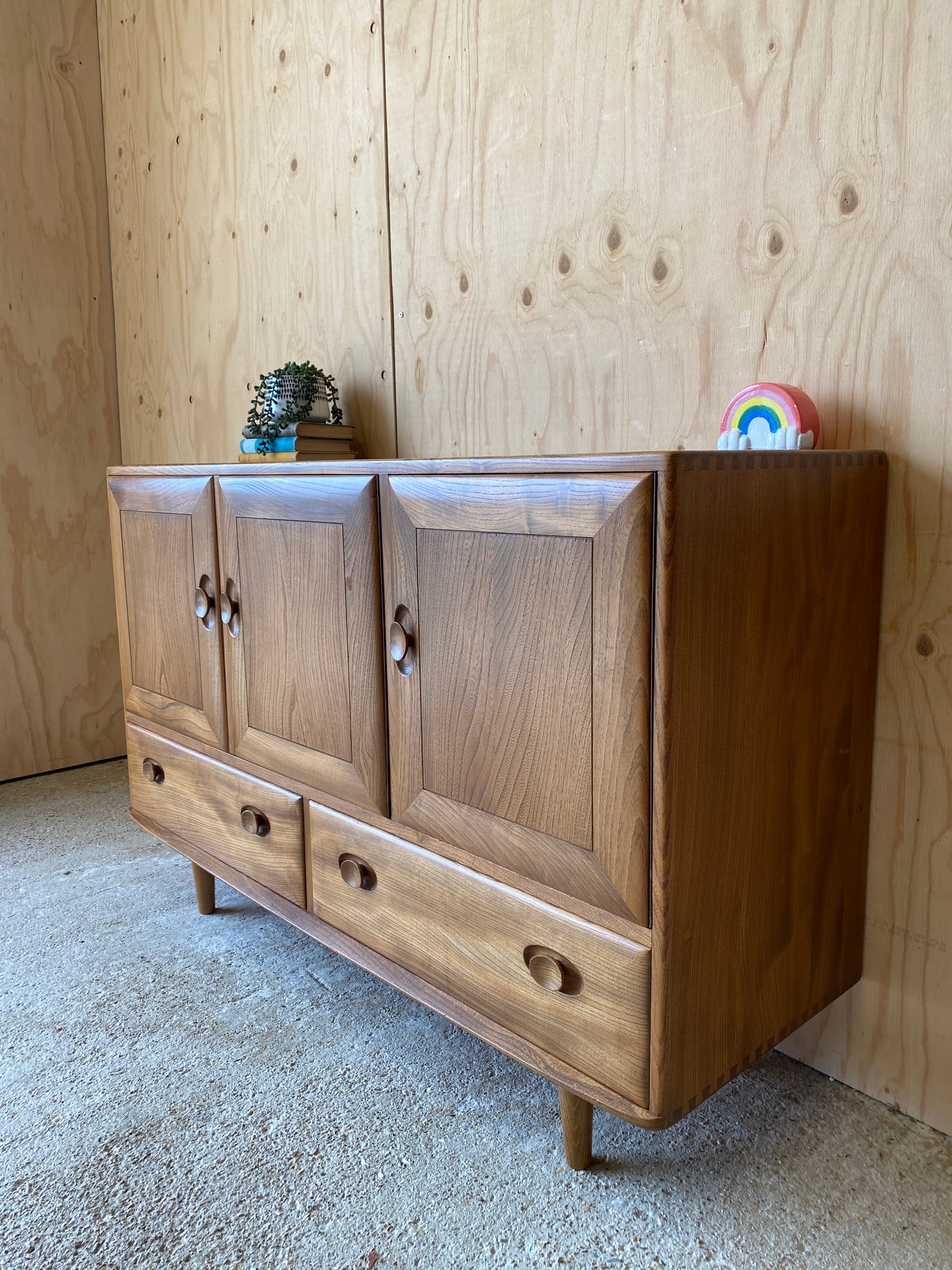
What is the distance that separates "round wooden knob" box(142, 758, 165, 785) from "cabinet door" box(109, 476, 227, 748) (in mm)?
87

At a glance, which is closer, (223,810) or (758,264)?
(758,264)

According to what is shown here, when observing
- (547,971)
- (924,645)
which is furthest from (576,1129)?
(924,645)

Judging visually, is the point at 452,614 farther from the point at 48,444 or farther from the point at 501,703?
the point at 48,444

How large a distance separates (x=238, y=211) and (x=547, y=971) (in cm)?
193

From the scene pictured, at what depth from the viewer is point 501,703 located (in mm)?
1149

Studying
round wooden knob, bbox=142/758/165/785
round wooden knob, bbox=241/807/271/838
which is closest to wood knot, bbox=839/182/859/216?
round wooden knob, bbox=241/807/271/838

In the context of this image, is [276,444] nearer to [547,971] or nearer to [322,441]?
[322,441]

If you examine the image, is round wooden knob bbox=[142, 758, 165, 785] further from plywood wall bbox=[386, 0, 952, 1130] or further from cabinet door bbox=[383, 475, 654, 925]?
plywood wall bbox=[386, 0, 952, 1130]

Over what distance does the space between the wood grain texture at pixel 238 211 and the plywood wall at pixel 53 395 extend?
8 cm

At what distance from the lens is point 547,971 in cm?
114

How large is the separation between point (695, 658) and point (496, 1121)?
0.72 m

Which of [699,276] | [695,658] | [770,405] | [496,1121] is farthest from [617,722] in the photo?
[699,276]

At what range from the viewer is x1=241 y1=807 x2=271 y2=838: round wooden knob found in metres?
1.60

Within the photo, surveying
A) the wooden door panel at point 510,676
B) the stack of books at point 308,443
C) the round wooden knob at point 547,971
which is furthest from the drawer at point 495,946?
the stack of books at point 308,443
